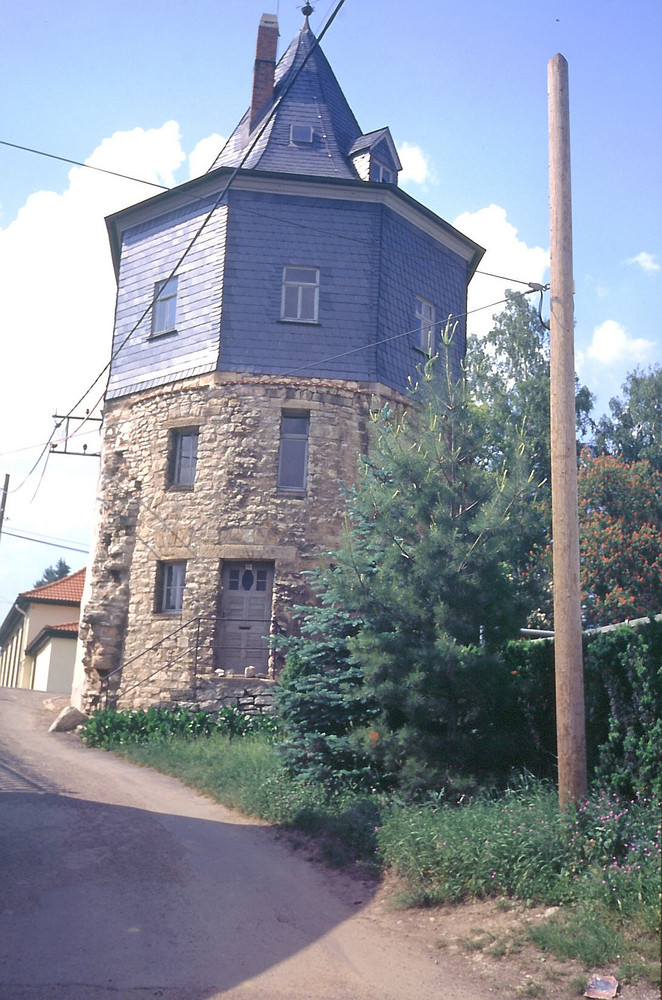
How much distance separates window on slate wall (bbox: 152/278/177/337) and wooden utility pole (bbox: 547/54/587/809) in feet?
42.0

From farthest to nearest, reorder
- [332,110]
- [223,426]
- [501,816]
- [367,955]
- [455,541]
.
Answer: [332,110] → [223,426] → [455,541] → [501,816] → [367,955]

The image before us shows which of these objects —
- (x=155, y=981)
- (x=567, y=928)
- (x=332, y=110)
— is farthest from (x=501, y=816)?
(x=332, y=110)

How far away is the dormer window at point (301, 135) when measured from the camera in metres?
21.9

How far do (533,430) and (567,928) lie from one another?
22593 millimetres

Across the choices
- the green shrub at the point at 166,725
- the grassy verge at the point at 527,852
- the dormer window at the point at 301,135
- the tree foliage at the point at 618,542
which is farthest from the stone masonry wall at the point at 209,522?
the tree foliage at the point at 618,542

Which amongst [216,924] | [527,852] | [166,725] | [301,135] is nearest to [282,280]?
[301,135]

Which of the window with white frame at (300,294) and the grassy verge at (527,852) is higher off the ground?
the window with white frame at (300,294)

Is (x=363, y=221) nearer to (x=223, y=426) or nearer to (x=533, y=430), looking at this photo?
(x=223, y=426)

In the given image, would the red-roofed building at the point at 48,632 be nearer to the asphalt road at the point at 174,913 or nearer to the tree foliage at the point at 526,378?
the tree foliage at the point at 526,378

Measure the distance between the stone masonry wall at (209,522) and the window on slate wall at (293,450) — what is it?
27cm

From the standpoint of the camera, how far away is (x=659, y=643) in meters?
8.72

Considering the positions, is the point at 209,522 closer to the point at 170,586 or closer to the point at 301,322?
the point at 170,586

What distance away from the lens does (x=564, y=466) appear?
898 centimetres

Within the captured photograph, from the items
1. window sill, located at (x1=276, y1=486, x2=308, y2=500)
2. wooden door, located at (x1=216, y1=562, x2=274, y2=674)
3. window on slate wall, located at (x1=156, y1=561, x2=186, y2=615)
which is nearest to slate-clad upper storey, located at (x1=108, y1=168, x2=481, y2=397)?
window sill, located at (x1=276, y1=486, x2=308, y2=500)
